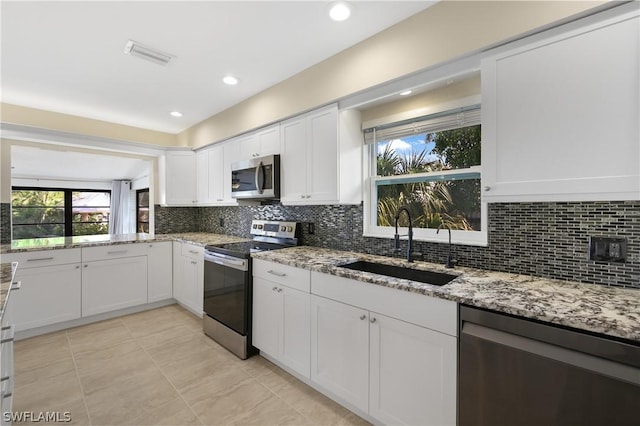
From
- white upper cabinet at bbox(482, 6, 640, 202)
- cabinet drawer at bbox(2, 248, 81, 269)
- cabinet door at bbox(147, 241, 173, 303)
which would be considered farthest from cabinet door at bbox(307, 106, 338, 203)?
cabinet drawer at bbox(2, 248, 81, 269)

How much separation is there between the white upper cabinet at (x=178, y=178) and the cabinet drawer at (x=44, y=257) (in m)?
1.27

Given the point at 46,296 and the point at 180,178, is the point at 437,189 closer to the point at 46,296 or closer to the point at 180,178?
the point at 180,178

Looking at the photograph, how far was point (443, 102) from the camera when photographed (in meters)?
2.00

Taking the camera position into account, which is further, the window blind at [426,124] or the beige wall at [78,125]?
the beige wall at [78,125]

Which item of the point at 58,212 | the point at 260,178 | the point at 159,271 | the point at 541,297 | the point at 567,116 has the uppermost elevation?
the point at 567,116

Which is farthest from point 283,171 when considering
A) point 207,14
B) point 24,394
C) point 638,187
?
point 24,394

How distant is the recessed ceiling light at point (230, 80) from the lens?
2683 mm

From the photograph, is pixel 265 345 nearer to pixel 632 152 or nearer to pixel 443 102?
pixel 443 102

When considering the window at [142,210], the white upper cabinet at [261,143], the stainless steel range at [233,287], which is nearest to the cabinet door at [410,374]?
the stainless steel range at [233,287]

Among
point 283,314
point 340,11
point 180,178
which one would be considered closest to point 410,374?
point 283,314

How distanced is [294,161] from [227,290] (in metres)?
1.33

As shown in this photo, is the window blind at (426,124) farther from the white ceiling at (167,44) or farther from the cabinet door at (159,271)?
the cabinet door at (159,271)

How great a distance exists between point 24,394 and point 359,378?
2312mm

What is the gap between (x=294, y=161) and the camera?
8.75ft
